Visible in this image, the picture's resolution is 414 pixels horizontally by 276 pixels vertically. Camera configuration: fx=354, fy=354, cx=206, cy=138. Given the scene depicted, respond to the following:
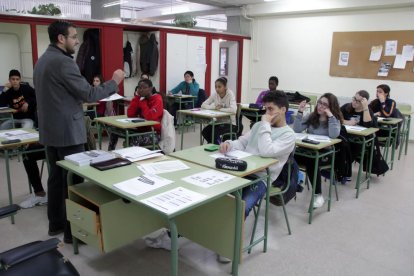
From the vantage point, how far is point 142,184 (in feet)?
6.38

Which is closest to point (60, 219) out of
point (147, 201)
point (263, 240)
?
point (147, 201)

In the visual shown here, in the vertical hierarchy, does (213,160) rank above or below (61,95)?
below

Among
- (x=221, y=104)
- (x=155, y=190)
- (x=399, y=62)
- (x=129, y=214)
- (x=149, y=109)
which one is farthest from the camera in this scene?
(x=399, y=62)

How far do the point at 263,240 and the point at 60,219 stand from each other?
1.61 m

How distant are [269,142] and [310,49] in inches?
239

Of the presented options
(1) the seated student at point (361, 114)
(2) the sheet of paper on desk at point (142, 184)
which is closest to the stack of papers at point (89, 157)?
(2) the sheet of paper on desk at point (142, 184)

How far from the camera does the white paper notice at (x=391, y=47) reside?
673 centimetres

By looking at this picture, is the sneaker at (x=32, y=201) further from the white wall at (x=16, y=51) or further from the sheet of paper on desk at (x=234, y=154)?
the white wall at (x=16, y=51)

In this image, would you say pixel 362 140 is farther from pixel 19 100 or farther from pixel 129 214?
pixel 19 100

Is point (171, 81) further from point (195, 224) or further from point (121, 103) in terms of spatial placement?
point (195, 224)

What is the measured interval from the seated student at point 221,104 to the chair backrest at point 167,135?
90cm

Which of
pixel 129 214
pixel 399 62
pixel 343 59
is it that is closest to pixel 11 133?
pixel 129 214

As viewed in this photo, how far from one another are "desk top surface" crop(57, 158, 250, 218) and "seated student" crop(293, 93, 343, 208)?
4.97ft

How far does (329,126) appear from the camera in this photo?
351 cm
